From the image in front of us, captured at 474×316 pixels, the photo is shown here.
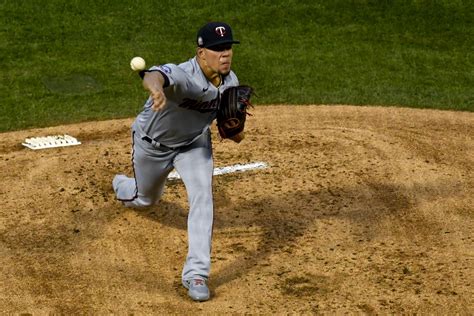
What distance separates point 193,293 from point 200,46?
201 cm

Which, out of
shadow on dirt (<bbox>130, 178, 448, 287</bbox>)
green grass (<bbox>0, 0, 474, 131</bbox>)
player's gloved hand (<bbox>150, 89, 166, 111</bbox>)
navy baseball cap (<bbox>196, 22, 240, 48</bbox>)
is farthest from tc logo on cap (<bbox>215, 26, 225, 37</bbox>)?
green grass (<bbox>0, 0, 474, 131</bbox>)

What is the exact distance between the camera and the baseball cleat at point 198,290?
6664 millimetres

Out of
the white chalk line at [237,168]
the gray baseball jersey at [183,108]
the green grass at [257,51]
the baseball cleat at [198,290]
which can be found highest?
the gray baseball jersey at [183,108]

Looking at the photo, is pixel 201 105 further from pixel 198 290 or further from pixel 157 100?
pixel 198 290

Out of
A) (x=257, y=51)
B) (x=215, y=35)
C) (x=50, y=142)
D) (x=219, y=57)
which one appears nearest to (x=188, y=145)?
(x=219, y=57)

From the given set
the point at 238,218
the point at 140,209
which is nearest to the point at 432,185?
the point at 238,218

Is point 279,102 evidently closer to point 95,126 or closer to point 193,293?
point 95,126

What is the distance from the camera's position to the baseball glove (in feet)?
23.9

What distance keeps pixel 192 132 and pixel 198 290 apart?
1.49 m

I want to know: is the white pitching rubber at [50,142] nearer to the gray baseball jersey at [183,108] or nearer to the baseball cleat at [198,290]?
the gray baseball jersey at [183,108]

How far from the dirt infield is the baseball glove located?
3.84 ft

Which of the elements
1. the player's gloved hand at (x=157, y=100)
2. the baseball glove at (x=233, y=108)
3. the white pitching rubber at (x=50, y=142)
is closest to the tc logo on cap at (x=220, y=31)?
the baseball glove at (x=233, y=108)

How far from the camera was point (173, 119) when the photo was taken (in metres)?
7.35

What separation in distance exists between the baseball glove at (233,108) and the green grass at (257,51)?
4717 millimetres
